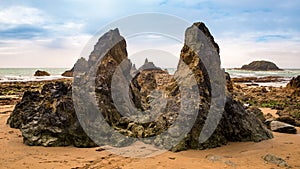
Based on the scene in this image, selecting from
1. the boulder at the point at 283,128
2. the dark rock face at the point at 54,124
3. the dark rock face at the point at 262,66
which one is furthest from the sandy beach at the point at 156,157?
the dark rock face at the point at 262,66

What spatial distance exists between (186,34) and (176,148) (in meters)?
3.74

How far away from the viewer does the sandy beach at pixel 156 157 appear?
5.32m

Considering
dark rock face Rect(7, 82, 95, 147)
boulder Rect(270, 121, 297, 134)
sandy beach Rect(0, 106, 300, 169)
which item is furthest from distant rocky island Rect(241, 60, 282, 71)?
dark rock face Rect(7, 82, 95, 147)

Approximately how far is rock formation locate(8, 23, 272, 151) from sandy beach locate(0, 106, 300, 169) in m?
0.34

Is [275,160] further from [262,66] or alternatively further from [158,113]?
[262,66]

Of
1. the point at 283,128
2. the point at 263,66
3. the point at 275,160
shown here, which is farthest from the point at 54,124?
the point at 263,66

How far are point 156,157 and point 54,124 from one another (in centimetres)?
270

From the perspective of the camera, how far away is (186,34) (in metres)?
8.47

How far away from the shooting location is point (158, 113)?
7.57 meters

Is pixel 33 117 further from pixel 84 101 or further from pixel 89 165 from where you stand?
pixel 89 165

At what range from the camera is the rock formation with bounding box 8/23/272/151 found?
663cm

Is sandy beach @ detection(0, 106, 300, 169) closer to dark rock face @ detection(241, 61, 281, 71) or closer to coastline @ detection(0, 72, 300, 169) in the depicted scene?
coastline @ detection(0, 72, 300, 169)

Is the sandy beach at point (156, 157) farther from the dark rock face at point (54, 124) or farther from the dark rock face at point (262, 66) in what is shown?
the dark rock face at point (262, 66)

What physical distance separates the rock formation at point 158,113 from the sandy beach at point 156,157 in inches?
13.2
